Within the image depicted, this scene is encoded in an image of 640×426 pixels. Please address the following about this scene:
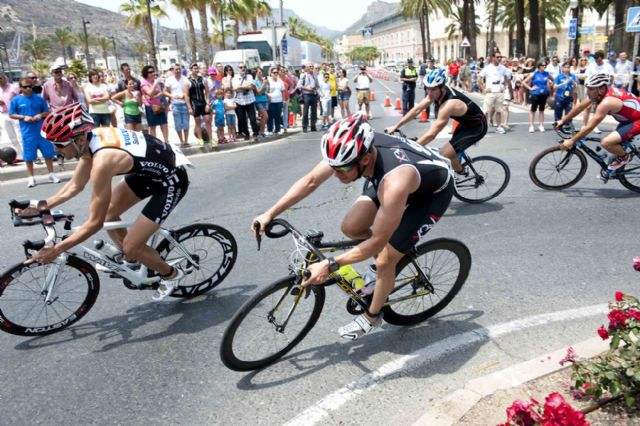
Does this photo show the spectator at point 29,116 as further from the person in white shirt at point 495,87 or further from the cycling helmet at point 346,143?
the person in white shirt at point 495,87

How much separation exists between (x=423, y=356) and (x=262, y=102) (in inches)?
482

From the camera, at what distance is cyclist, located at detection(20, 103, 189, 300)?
13.0ft

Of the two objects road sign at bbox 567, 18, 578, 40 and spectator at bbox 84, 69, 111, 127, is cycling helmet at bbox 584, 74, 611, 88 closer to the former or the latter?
spectator at bbox 84, 69, 111, 127

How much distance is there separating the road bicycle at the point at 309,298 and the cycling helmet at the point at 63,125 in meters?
1.70

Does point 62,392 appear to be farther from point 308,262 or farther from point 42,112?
point 42,112

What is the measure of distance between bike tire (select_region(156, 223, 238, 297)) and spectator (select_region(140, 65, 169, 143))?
7.91 metres

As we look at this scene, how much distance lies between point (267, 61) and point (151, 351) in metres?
36.2


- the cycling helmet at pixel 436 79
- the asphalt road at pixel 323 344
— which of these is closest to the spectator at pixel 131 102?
the asphalt road at pixel 323 344

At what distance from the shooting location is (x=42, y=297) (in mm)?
4398

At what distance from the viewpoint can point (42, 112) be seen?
10.2 meters

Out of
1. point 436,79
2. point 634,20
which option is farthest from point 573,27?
point 436,79

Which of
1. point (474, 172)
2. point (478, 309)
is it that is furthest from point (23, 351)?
point (474, 172)

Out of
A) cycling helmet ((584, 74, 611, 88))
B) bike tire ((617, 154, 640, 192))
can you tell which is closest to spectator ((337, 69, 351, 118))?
cycling helmet ((584, 74, 611, 88))

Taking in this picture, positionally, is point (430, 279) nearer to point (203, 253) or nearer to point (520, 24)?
point (203, 253)
